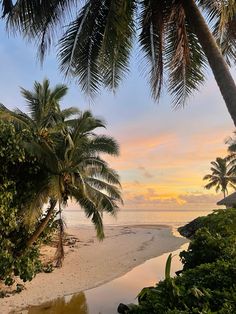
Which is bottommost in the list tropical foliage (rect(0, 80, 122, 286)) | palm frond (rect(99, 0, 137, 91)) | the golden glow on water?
the golden glow on water

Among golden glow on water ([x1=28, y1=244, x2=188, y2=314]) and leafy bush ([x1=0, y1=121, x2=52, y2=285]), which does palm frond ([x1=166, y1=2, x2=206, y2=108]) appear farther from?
golden glow on water ([x1=28, y1=244, x2=188, y2=314])

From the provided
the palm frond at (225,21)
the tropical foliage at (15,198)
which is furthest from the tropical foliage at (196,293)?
the tropical foliage at (15,198)

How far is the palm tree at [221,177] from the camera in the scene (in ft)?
175

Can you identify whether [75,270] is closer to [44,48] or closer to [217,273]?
[44,48]

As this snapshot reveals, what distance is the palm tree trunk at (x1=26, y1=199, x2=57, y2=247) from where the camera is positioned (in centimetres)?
1336

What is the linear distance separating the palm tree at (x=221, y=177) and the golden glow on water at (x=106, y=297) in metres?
35.7

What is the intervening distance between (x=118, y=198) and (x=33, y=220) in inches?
340

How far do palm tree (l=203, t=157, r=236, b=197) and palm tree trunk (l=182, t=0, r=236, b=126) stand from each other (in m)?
48.3

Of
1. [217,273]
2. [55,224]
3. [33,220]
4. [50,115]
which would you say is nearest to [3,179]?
[33,220]

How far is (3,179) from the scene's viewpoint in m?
11.4

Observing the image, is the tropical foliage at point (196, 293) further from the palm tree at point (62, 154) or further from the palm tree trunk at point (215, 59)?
the palm tree at point (62, 154)

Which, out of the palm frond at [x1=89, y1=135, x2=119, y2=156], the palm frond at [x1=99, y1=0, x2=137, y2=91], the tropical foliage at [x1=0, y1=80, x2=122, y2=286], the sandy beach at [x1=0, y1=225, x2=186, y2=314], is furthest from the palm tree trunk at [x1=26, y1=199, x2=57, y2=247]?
the palm frond at [x1=99, y1=0, x2=137, y2=91]

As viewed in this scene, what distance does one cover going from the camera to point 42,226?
13820 millimetres

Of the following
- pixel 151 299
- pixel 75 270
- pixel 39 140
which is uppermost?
pixel 39 140
